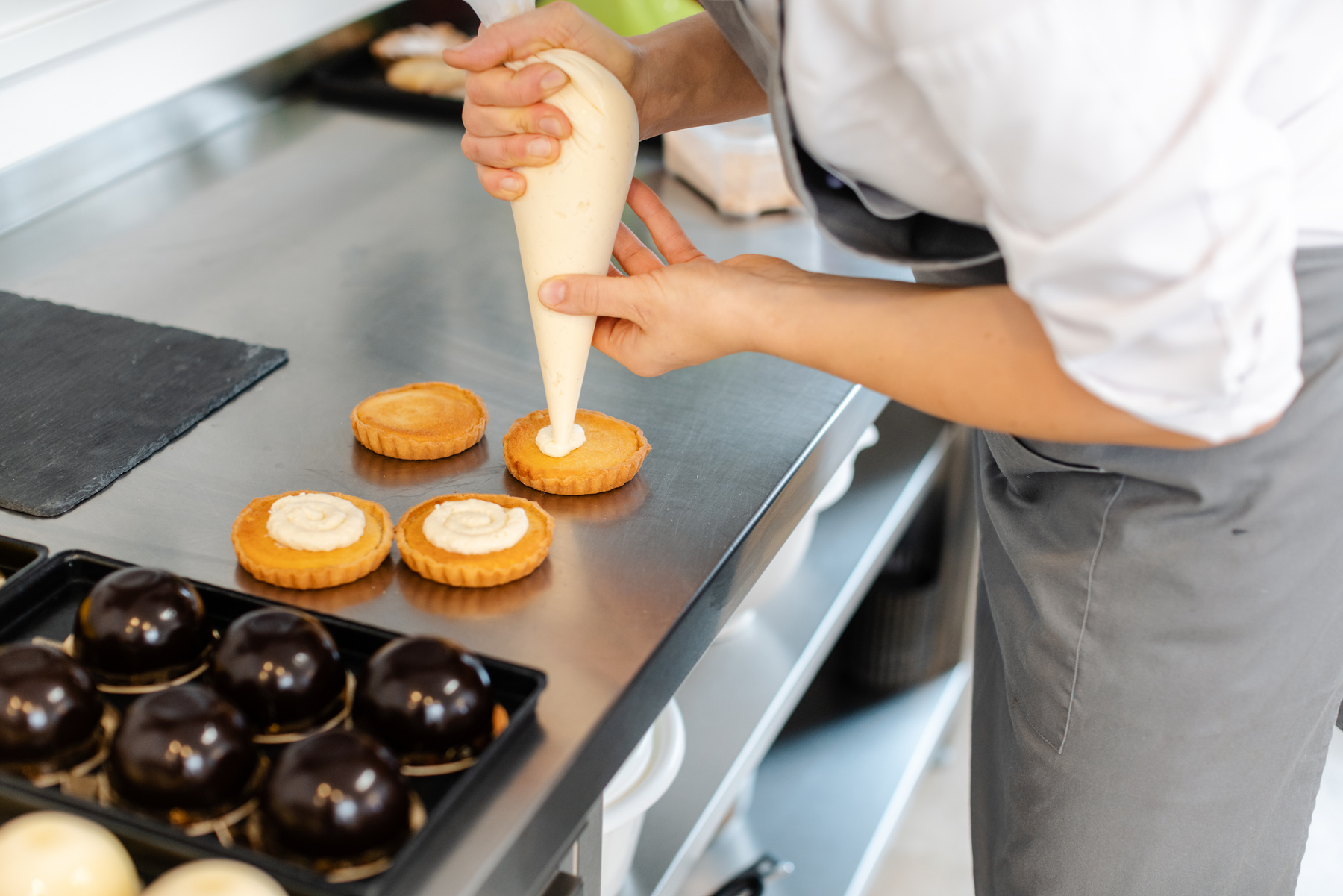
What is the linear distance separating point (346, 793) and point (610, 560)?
A: 0.36 meters

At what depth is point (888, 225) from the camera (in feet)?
2.85

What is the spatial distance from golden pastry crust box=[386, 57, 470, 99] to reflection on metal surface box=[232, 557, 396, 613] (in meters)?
1.25

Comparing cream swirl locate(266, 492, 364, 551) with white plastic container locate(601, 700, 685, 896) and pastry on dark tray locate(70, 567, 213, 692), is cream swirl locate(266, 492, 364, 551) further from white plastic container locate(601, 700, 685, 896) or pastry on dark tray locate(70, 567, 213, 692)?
white plastic container locate(601, 700, 685, 896)

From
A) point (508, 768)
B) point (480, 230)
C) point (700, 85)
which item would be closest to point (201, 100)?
point (480, 230)

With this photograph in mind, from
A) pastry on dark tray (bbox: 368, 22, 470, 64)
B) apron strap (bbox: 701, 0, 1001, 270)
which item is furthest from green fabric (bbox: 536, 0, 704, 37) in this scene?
apron strap (bbox: 701, 0, 1001, 270)

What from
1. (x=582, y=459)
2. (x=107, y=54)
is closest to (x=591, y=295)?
(x=582, y=459)

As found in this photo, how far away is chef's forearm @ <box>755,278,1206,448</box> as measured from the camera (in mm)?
720

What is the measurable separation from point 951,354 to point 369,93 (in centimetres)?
150

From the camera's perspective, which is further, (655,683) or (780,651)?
(780,651)

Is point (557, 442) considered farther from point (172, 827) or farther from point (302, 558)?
point (172, 827)

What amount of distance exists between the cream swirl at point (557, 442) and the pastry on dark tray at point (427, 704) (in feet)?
1.09

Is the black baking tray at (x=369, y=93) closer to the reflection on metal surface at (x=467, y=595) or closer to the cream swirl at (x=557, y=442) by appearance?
the cream swirl at (x=557, y=442)

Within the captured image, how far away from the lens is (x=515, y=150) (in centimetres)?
89

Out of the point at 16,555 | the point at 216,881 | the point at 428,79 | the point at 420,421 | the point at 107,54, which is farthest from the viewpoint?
the point at 428,79
